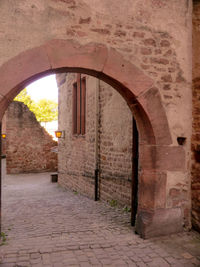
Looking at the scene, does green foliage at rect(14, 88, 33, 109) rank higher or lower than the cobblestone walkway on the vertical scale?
higher

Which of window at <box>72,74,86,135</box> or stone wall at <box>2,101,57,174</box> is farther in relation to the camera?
stone wall at <box>2,101,57,174</box>

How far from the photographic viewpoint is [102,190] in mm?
6871

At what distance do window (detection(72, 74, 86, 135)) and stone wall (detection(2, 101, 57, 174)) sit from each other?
6157 millimetres

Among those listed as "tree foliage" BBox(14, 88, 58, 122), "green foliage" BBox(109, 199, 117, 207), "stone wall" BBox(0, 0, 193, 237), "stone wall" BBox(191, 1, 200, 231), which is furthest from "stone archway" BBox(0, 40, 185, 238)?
"tree foliage" BBox(14, 88, 58, 122)

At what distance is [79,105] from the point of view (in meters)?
8.94

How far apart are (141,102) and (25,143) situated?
11672mm

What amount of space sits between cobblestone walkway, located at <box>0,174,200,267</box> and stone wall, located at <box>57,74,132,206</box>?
770mm

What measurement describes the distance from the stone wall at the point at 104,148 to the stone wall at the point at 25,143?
17.9 ft

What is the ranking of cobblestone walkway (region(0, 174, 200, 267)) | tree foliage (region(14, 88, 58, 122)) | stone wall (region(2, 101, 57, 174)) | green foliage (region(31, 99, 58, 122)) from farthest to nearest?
green foliage (region(31, 99, 58, 122))
tree foliage (region(14, 88, 58, 122))
stone wall (region(2, 101, 57, 174))
cobblestone walkway (region(0, 174, 200, 267))

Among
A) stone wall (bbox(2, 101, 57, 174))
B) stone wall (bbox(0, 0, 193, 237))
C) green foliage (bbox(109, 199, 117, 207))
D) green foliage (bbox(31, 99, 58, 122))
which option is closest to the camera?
stone wall (bbox(0, 0, 193, 237))

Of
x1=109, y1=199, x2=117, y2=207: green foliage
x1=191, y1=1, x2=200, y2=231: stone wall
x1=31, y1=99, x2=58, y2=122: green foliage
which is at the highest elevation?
x1=31, y1=99, x2=58, y2=122: green foliage

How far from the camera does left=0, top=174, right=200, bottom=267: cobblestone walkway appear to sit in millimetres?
3311

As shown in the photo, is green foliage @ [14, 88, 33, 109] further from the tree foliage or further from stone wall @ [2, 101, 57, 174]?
stone wall @ [2, 101, 57, 174]

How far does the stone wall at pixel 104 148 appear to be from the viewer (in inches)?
232
